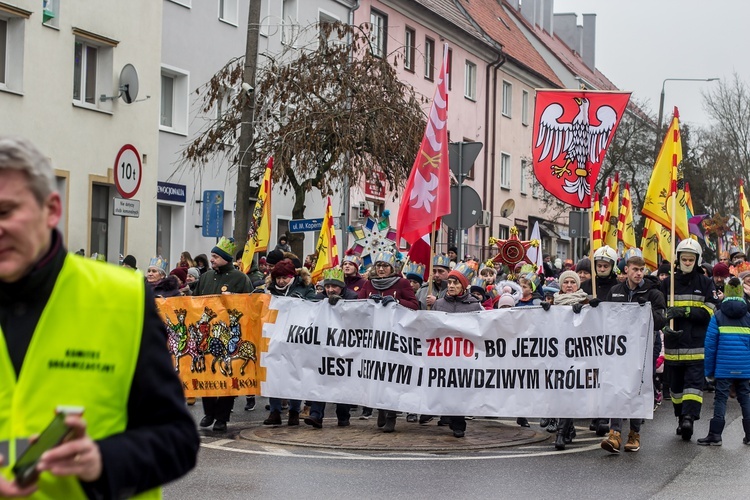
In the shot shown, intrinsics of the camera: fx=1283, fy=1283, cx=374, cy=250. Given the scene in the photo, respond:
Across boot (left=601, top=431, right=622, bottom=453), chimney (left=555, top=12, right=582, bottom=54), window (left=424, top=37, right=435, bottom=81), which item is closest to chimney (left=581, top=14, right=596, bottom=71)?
chimney (left=555, top=12, right=582, bottom=54)

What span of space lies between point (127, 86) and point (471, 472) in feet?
54.5

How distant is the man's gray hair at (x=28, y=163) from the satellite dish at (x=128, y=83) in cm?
2247

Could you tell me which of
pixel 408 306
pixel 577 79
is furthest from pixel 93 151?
pixel 577 79

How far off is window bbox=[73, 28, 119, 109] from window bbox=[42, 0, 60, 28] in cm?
75

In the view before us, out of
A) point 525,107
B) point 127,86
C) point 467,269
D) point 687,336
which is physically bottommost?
point 687,336

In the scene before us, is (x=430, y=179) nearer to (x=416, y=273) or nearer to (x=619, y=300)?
(x=416, y=273)

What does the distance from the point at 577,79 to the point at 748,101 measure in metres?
8.55

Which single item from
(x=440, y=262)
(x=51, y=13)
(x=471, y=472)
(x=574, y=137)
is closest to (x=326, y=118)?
(x=51, y=13)

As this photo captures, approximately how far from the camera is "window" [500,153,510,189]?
50.6 meters

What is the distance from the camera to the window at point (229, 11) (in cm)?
3006

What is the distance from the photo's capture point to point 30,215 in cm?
261

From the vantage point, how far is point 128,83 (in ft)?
81.9

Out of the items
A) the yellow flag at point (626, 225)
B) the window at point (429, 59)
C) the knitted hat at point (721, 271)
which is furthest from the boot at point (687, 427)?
the window at point (429, 59)

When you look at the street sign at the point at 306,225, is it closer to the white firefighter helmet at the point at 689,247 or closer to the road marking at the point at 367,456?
the white firefighter helmet at the point at 689,247
